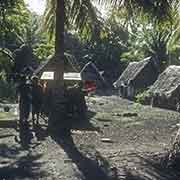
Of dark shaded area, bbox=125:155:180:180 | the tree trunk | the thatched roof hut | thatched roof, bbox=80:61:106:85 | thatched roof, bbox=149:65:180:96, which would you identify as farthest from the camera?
thatched roof, bbox=80:61:106:85

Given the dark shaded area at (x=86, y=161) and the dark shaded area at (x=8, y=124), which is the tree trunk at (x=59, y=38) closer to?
the dark shaded area at (x=8, y=124)

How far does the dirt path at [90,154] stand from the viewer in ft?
33.5

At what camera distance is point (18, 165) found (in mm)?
10930

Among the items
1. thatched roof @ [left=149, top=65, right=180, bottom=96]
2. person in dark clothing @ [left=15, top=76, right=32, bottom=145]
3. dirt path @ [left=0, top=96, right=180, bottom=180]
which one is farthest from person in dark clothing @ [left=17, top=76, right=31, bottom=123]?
thatched roof @ [left=149, top=65, right=180, bottom=96]

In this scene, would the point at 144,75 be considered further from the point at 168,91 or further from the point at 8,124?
the point at 8,124

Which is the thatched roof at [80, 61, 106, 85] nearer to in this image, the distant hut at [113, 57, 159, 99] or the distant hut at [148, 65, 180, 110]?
the distant hut at [113, 57, 159, 99]

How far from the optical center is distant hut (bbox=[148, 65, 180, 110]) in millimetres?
32281

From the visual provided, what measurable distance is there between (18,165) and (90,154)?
7.60 ft

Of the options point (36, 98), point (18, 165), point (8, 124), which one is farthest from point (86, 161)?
point (8, 124)

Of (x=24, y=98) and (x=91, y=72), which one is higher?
(x=91, y=72)

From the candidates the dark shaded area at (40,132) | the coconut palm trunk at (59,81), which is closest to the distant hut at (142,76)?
the coconut palm trunk at (59,81)

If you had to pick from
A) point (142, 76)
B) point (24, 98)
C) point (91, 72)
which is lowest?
point (24, 98)

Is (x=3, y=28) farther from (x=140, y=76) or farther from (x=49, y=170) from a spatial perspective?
(x=140, y=76)

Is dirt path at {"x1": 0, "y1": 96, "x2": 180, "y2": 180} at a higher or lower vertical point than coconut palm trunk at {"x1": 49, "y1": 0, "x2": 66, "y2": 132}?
lower
